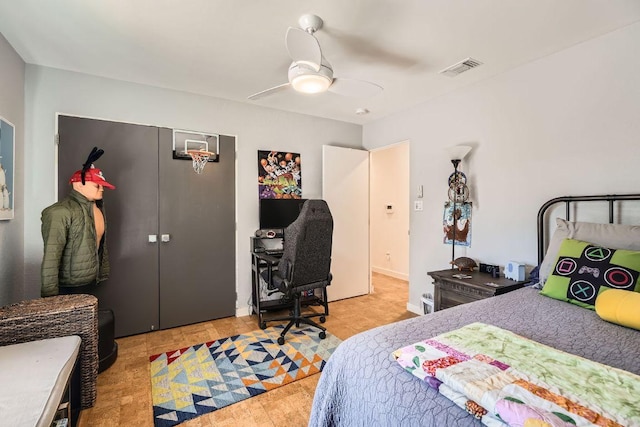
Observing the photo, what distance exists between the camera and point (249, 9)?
5.97 ft

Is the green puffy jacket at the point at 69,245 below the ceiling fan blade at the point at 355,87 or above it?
below

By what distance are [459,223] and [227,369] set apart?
2.53 m

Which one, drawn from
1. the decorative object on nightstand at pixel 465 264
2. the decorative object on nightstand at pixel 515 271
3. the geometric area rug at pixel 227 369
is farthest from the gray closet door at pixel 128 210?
the decorative object on nightstand at pixel 515 271

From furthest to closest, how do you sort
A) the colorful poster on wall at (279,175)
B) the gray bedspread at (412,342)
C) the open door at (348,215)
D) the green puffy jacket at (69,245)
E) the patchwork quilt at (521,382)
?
the open door at (348,215)
the colorful poster on wall at (279,175)
the green puffy jacket at (69,245)
the gray bedspread at (412,342)
the patchwork quilt at (521,382)

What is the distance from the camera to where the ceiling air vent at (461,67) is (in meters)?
2.44

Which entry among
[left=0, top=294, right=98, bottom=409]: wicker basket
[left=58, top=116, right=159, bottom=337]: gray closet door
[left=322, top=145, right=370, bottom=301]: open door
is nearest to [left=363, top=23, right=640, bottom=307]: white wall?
[left=322, top=145, right=370, bottom=301]: open door

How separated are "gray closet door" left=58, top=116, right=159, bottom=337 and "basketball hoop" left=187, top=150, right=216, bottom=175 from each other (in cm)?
36

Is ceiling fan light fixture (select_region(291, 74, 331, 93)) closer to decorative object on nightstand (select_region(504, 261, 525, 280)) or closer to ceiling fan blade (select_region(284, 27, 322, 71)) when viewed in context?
ceiling fan blade (select_region(284, 27, 322, 71))

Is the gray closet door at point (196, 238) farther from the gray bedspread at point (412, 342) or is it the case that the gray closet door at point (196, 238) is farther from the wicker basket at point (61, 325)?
the gray bedspread at point (412, 342)

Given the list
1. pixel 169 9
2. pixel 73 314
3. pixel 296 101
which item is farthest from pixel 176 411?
pixel 296 101

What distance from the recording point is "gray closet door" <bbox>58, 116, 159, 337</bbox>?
2.75 metres

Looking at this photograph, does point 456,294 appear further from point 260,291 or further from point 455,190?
point 260,291

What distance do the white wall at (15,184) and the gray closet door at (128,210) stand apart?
0.33m

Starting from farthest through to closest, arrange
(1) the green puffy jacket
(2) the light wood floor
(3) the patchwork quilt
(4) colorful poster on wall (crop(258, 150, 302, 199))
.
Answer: (4) colorful poster on wall (crop(258, 150, 302, 199)) → (1) the green puffy jacket → (2) the light wood floor → (3) the patchwork quilt
